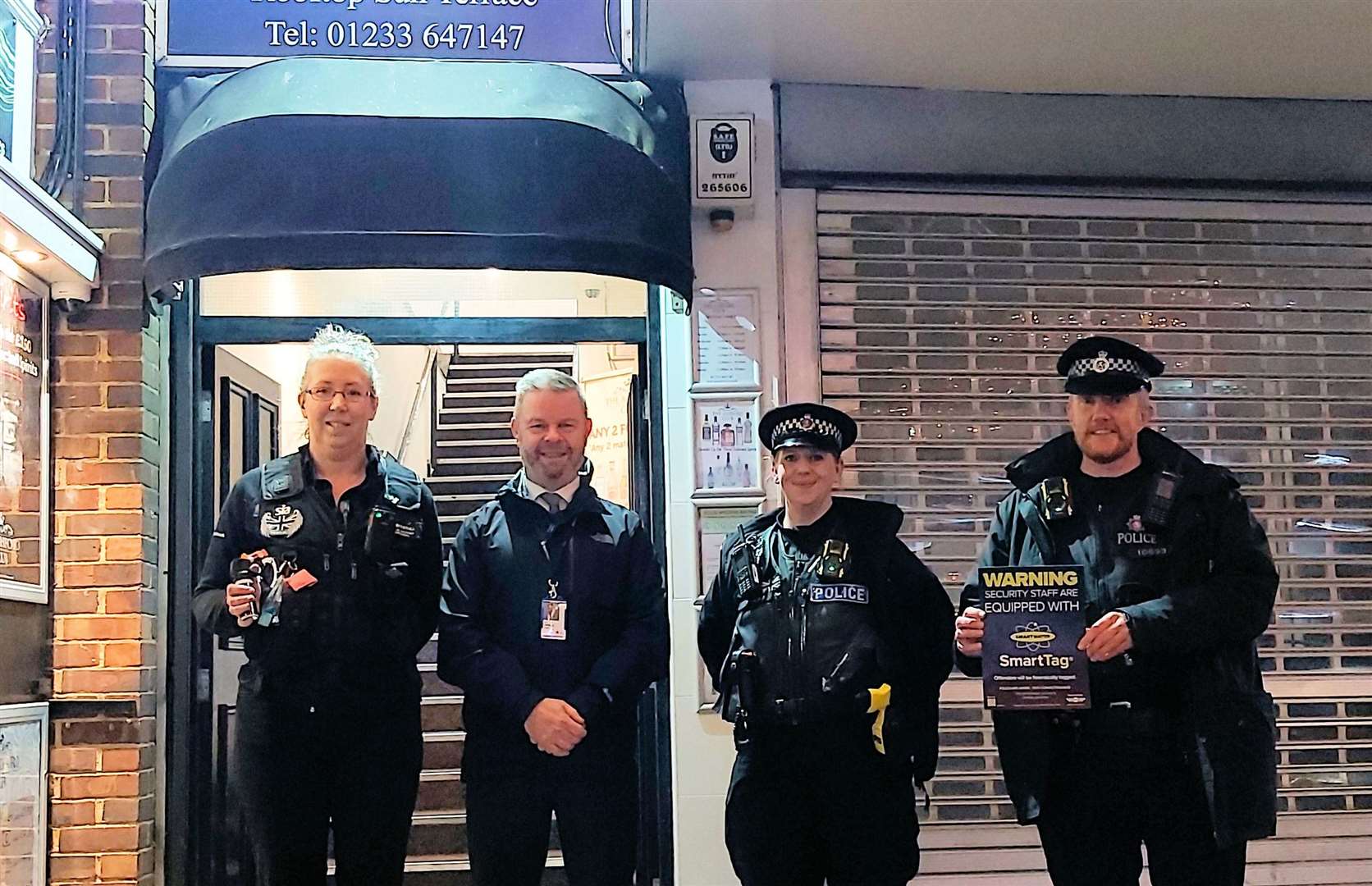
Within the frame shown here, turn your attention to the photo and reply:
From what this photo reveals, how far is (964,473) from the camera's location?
457 cm

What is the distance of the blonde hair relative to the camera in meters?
3.15

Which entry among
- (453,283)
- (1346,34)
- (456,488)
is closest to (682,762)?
(453,283)

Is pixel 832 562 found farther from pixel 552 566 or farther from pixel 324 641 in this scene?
pixel 324 641

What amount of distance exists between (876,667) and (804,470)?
511 mm

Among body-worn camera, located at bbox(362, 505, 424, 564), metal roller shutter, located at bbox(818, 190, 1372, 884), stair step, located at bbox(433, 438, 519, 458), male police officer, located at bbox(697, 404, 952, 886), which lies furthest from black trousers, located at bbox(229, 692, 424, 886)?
stair step, located at bbox(433, 438, 519, 458)

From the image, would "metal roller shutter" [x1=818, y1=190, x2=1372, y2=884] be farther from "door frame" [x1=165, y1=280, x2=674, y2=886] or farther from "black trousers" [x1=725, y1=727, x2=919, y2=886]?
"black trousers" [x1=725, y1=727, x2=919, y2=886]

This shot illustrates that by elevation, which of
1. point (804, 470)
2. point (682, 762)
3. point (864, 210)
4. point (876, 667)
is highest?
point (864, 210)

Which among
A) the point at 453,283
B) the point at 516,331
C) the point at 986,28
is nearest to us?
the point at 986,28

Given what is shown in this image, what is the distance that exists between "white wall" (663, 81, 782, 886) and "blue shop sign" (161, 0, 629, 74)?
460 millimetres

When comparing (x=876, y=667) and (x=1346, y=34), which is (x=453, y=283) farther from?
(x=1346, y=34)

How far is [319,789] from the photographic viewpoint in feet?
9.75

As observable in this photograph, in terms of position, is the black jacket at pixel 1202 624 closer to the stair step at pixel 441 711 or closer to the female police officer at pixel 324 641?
the female police officer at pixel 324 641

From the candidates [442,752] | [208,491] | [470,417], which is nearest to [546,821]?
[208,491]

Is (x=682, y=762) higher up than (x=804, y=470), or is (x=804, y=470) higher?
(x=804, y=470)
